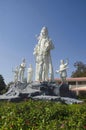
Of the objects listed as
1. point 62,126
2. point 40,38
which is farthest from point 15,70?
point 62,126

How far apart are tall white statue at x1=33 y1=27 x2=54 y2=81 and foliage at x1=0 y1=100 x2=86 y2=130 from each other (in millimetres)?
13413

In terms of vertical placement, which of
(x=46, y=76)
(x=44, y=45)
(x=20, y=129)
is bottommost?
(x=20, y=129)

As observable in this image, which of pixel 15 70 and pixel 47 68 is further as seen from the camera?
pixel 15 70

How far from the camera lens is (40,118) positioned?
7066 mm

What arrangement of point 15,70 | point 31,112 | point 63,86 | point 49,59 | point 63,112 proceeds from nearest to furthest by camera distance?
point 31,112
point 63,112
point 63,86
point 49,59
point 15,70

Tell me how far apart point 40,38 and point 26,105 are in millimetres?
15360

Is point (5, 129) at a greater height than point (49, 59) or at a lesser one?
lesser

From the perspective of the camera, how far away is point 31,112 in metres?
7.42

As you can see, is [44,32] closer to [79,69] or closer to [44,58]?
[44,58]

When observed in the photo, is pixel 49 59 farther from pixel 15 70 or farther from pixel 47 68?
pixel 15 70

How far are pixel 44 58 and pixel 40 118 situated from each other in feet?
51.5

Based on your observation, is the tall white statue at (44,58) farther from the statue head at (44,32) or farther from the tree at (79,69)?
the tree at (79,69)

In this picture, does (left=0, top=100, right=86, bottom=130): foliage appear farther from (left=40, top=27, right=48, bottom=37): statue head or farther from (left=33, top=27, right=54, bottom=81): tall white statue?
(left=40, top=27, right=48, bottom=37): statue head

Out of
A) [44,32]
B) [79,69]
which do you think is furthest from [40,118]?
[79,69]
